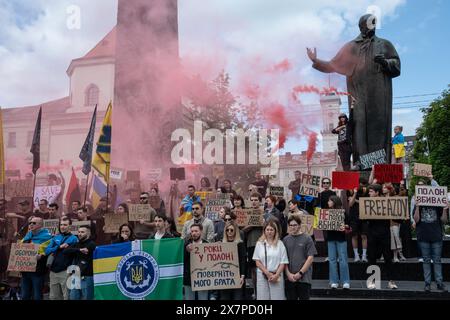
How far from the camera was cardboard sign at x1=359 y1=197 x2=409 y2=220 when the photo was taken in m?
7.64

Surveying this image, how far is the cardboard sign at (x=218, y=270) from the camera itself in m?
6.41

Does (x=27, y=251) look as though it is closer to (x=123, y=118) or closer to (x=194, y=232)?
(x=194, y=232)

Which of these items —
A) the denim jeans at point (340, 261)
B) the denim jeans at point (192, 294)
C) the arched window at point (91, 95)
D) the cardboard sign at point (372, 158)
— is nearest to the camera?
the denim jeans at point (192, 294)

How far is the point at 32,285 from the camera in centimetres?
758

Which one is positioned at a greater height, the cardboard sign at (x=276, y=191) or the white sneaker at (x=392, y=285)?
the cardboard sign at (x=276, y=191)

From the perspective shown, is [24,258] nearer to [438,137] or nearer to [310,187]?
[310,187]

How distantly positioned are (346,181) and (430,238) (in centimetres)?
178

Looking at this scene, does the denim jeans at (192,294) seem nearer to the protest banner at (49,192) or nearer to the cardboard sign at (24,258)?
the cardboard sign at (24,258)

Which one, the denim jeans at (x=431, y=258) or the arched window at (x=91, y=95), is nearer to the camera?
the denim jeans at (x=431, y=258)

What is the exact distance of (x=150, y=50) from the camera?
2022 centimetres

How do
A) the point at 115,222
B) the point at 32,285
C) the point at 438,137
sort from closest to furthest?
the point at 32,285, the point at 115,222, the point at 438,137

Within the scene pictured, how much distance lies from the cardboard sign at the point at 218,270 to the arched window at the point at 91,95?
4025cm

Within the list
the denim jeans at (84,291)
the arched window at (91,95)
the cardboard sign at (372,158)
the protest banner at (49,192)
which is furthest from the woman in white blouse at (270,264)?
the arched window at (91,95)

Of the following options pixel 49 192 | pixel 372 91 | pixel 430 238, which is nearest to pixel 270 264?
pixel 430 238
